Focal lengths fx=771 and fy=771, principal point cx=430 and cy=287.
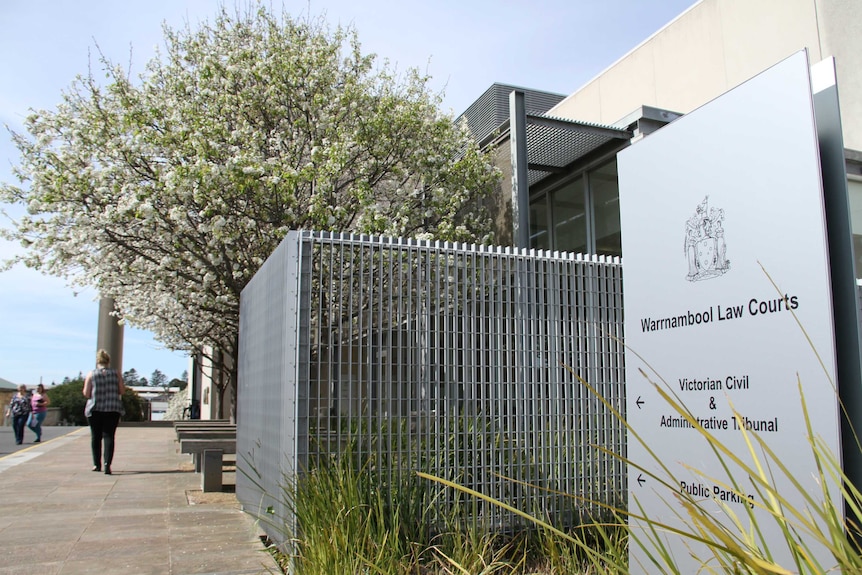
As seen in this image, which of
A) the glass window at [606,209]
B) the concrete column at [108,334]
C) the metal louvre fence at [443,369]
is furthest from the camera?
the concrete column at [108,334]

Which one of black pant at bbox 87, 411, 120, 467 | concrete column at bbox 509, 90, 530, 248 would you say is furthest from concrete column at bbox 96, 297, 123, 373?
concrete column at bbox 509, 90, 530, 248

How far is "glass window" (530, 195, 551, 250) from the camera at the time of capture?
1384 cm

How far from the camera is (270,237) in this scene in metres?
11.6

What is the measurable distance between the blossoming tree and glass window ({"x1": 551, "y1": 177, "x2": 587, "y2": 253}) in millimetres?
1295

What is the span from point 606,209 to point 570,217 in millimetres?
1003

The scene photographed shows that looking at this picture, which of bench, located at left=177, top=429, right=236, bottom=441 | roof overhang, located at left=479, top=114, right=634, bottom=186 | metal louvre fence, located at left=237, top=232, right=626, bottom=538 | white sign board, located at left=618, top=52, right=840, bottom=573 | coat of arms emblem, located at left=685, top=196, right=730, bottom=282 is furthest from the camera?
roof overhang, located at left=479, top=114, right=634, bottom=186

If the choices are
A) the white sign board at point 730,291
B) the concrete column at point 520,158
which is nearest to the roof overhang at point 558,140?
the concrete column at point 520,158

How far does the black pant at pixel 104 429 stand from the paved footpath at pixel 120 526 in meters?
0.31

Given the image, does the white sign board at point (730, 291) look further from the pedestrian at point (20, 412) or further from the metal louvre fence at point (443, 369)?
the pedestrian at point (20, 412)

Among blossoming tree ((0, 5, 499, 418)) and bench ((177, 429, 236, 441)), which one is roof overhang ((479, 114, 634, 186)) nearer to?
blossoming tree ((0, 5, 499, 418))

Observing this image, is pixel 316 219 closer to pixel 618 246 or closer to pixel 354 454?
pixel 618 246

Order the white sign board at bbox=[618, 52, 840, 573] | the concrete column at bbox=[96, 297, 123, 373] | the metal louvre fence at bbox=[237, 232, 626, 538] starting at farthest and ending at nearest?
the concrete column at bbox=[96, 297, 123, 373] → the metal louvre fence at bbox=[237, 232, 626, 538] → the white sign board at bbox=[618, 52, 840, 573]

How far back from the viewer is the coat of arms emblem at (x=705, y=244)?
3.35 metres

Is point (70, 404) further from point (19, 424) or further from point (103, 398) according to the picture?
point (103, 398)
